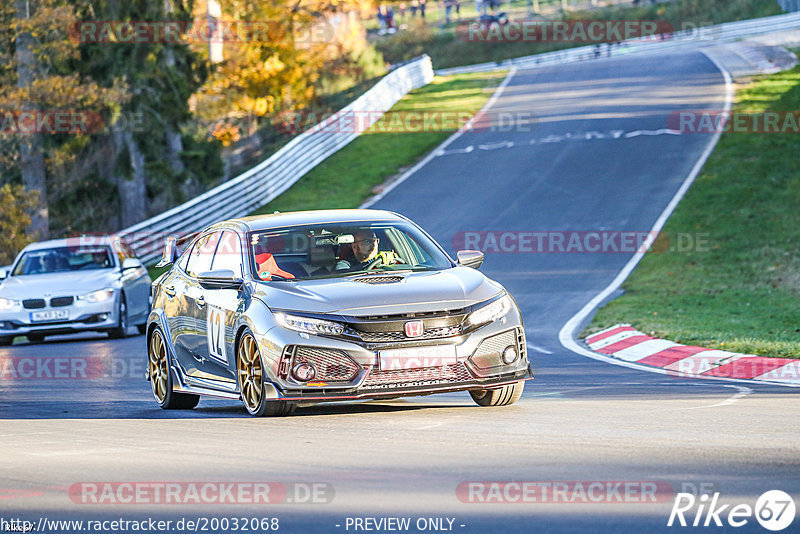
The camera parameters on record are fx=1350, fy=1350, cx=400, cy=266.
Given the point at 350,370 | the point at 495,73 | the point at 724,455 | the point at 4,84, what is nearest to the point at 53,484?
the point at 350,370

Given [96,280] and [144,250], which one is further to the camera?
[144,250]

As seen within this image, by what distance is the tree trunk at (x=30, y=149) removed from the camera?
35312 millimetres

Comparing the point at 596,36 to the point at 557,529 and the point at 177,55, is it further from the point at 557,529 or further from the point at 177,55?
the point at 557,529

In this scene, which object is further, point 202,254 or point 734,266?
point 734,266

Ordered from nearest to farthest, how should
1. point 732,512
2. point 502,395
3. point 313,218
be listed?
point 732,512 < point 502,395 < point 313,218

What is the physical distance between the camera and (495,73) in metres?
58.1

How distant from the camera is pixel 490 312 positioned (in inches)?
387

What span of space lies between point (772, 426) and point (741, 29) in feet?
173

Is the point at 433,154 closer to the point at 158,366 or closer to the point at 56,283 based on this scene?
the point at 56,283

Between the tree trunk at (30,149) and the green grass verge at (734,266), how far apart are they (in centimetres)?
1712

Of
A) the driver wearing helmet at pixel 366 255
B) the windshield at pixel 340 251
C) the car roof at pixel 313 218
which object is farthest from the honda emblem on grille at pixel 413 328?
the car roof at pixel 313 218

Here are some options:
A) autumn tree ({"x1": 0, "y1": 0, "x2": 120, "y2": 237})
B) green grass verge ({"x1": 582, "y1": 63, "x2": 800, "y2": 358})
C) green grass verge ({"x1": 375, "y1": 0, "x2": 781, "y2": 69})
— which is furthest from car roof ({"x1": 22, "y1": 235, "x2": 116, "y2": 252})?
green grass verge ({"x1": 375, "y1": 0, "x2": 781, "y2": 69})

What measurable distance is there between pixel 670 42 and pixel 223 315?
5318 cm

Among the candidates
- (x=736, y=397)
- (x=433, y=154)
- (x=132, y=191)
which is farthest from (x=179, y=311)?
(x=132, y=191)
